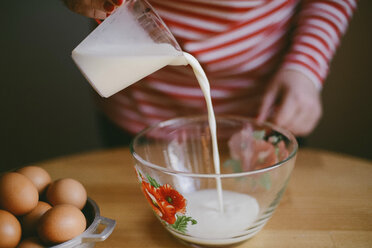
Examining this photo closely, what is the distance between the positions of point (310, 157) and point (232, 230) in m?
0.45

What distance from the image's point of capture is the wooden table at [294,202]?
0.65 metres

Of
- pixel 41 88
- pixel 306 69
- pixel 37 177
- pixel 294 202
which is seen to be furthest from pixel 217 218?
pixel 41 88

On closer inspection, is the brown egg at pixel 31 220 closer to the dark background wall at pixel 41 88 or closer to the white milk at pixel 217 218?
the white milk at pixel 217 218

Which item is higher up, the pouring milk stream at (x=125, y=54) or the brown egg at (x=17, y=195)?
the pouring milk stream at (x=125, y=54)

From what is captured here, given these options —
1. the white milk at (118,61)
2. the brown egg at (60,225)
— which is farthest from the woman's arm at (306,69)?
the brown egg at (60,225)

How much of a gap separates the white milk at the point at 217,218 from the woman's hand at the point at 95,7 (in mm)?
352

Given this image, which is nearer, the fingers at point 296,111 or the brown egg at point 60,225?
the brown egg at point 60,225

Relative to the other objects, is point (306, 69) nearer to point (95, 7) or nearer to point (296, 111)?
point (296, 111)

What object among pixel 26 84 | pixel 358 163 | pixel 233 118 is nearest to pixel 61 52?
pixel 26 84

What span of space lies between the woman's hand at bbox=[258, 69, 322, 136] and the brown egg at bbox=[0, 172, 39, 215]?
0.55m

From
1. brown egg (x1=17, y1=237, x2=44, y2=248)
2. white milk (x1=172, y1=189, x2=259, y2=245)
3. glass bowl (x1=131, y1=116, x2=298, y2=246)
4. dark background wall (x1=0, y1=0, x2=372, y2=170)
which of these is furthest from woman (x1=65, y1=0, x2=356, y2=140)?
dark background wall (x1=0, y1=0, x2=372, y2=170)

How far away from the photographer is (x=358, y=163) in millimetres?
930

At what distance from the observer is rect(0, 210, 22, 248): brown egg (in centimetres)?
52

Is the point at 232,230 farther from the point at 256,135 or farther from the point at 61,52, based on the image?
the point at 61,52
